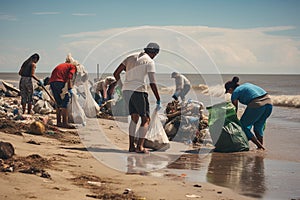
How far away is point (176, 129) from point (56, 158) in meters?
3.87

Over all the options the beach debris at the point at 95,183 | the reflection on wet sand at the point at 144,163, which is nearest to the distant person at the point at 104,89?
the reflection on wet sand at the point at 144,163

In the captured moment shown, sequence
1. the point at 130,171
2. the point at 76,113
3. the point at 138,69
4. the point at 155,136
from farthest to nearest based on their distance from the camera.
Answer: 1. the point at 76,113
2. the point at 155,136
3. the point at 138,69
4. the point at 130,171

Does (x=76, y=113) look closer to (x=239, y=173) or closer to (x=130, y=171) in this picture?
(x=130, y=171)

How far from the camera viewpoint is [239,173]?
21.5ft

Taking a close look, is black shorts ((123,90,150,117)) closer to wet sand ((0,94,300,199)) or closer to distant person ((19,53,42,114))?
wet sand ((0,94,300,199))

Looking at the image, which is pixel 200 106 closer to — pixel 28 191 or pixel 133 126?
pixel 133 126

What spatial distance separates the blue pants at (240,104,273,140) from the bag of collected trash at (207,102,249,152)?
240 mm

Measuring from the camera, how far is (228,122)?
336 inches

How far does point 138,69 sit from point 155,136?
4.24 feet

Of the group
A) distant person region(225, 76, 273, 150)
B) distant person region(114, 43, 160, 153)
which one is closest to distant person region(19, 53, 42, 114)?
distant person region(114, 43, 160, 153)

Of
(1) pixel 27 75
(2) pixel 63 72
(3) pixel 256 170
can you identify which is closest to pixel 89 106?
(1) pixel 27 75

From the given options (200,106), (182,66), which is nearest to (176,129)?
(200,106)

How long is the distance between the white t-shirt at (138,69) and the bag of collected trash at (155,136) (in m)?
0.69

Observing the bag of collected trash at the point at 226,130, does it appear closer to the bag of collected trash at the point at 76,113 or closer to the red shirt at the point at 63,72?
the red shirt at the point at 63,72
